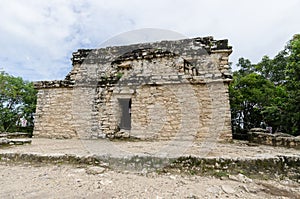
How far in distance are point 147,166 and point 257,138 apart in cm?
533

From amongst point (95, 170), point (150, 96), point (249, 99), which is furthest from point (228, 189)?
point (249, 99)

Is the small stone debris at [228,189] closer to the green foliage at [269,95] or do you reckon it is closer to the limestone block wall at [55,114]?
the green foliage at [269,95]

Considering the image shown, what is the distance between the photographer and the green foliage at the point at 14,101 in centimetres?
1290

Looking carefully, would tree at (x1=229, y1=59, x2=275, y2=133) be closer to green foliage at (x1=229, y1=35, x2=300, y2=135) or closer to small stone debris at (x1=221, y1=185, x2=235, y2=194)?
green foliage at (x1=229, y1=35, x2=300, y2=135)

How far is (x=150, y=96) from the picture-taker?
7.32 meters

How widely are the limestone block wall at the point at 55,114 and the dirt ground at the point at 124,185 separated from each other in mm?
4546

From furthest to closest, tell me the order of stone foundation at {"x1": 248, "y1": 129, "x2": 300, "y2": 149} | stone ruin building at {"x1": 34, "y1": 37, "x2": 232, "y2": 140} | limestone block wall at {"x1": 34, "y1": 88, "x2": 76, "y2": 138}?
limestone block wall at {"x1": 34, "y1": 88, "x2": 76, "y2": 138} < stone ruin building at {"x1": 34, "y1": 37, "x2": 232, "y2": 140} < stone foundation at {"x1": 248, "y1": 129, "x2": 300, "y2": 149}

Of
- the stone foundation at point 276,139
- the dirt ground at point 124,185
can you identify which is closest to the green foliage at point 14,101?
the dirt ground at point 124,185

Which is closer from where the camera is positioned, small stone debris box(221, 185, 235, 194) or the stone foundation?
small stone debris box(221, 185, 235, 194)

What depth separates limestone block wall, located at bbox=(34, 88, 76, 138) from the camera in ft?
25.9

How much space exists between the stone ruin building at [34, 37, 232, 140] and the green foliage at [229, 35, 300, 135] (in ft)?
8.28

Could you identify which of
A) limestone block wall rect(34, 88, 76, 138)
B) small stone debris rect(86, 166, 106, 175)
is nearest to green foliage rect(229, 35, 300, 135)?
small stone debris rect(86, 166, 106, 175)

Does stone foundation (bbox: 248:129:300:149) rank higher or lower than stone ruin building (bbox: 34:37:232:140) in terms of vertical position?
lower

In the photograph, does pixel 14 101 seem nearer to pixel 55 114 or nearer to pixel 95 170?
pixel 55 114
